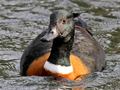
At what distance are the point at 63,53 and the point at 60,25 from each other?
0.66m

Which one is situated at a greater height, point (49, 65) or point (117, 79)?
point (49, 65)

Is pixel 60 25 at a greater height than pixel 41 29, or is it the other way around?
pixel 60 25

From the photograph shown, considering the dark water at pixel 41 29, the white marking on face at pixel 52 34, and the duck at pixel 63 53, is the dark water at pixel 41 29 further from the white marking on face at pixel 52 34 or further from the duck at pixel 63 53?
the white marking on face at pixel 52 34

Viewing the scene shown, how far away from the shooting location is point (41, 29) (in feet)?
32.9

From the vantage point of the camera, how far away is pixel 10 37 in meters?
9.42

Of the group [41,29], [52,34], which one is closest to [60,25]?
[52,34]

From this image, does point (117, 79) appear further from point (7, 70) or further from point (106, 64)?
point (7, 70)

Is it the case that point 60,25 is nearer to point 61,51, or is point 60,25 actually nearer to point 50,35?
point 50,35

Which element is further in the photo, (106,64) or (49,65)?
(106,64)

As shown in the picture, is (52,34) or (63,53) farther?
(63,53)

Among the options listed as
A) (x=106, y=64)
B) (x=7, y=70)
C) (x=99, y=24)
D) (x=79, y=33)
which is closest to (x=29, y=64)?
(x=7, y=70)

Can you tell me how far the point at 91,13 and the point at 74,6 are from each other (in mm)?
780

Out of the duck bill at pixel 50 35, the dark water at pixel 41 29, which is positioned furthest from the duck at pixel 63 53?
the dark water at pixel 41 29

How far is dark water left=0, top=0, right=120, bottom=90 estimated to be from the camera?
262 inches
